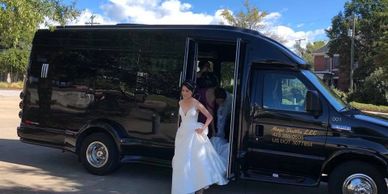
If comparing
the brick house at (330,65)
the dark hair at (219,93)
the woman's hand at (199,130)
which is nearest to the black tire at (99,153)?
the dark hair at (219,93)

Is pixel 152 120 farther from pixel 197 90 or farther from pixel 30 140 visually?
pixel 30 140

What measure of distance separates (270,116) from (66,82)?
3.78m

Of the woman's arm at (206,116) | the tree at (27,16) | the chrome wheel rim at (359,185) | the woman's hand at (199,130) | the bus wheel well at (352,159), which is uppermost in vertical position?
the tree at (27,16)

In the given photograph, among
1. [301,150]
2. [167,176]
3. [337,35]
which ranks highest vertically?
[337,35]

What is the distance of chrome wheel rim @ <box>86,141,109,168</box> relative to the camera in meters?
9.09

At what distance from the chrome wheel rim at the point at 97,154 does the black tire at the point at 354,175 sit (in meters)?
3.79

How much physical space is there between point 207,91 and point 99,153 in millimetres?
2182

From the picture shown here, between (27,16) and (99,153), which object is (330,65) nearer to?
(99,153)

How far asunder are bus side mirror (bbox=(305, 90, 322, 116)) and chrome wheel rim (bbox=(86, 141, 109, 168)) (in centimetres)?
356

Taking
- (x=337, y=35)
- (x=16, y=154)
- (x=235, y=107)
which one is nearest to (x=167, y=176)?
(x=235, y=107)

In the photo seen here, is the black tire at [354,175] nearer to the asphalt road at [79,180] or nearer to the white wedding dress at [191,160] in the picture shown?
the asphalt road at [79,180]

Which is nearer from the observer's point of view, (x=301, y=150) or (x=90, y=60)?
(x=301, y=150)

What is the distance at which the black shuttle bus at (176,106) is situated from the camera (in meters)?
7.43

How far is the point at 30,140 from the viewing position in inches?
381
